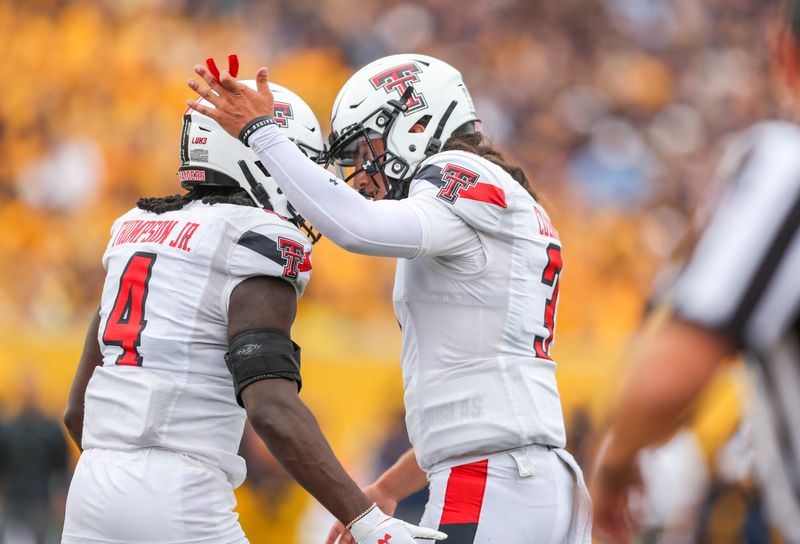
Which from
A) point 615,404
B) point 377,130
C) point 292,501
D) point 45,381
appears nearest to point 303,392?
point 292,501

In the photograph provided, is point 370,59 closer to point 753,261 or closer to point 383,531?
point 383,531

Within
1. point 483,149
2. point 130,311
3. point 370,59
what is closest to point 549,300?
point 483,149

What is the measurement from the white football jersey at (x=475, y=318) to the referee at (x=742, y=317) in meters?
1.46

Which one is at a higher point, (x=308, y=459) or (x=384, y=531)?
(x=308, y=459)

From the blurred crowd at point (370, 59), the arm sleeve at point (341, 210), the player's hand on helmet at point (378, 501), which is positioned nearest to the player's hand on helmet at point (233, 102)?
the arm sleeve at point (341, 210)

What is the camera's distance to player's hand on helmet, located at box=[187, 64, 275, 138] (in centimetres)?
387

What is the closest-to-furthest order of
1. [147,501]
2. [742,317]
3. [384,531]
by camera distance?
[742,317], [384,531], [147,501]

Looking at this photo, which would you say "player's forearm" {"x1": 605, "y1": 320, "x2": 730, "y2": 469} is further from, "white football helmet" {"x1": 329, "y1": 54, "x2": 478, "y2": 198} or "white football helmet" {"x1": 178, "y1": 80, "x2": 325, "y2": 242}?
"white football helmet" {"x1": 178, "y1": 80, "x2": 325, "y2": 242}

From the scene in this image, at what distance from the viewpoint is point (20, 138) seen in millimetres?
13695

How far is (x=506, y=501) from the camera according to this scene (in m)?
3.64

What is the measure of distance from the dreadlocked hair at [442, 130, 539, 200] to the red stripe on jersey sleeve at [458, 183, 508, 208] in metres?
0.20

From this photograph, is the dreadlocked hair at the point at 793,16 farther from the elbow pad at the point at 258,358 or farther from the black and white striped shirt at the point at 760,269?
the elbow pad at the point at 258,358

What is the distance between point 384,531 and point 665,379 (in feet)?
5.53

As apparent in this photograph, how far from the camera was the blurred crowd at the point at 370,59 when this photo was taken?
477 inches
